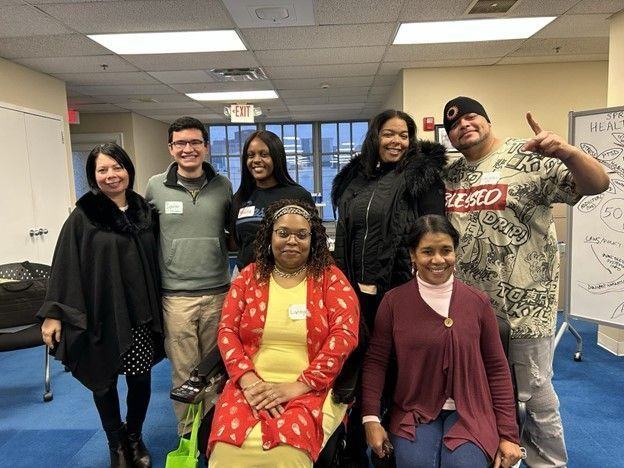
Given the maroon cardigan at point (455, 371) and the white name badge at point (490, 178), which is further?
the white name badge at point (490, 178)

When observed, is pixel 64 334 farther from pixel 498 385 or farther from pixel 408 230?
pixel 498 385

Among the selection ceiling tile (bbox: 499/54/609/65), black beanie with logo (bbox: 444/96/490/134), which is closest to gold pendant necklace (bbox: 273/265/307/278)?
black beanie with logo (bbox: 444/96/490/134)

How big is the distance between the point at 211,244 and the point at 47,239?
3367 millimetres

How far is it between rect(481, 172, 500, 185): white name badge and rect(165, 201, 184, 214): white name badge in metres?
1.37

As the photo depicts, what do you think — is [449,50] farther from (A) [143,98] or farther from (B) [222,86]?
(A) [143,98]

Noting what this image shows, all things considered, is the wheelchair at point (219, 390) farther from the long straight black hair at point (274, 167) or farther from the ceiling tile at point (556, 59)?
the ceiling tile at point (556, 59)

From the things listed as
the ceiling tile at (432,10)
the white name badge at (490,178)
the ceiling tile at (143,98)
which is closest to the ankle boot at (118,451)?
the white name badge at (490,178)

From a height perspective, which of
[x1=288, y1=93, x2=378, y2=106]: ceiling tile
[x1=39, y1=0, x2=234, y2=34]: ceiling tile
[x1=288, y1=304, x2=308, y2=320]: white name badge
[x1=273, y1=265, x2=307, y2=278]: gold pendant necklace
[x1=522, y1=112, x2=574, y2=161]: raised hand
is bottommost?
[x1=288, y1=304, x2=308, y2=320]: white name badge

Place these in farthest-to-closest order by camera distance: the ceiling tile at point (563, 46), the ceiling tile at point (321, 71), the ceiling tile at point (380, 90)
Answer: the ceiling tile at point (380, 90) → the ceiling tile at point (321, 71) → the ceiling tile at point (563, 46)

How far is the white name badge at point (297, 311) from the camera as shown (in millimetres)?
1771

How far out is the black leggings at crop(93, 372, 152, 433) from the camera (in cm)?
207

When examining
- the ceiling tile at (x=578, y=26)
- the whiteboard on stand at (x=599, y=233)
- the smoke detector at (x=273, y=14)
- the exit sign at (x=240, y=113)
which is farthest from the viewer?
the exit sign at (x=240, y=113)

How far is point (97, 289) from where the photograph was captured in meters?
1.95

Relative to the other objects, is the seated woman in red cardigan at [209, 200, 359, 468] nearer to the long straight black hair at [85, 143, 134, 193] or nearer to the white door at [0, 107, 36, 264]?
the long straight black hair at [85, 143, 134, 193]
